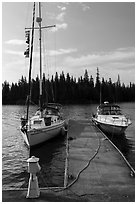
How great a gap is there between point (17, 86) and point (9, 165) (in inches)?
4424

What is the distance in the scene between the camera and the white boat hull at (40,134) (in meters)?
Result: 14.7

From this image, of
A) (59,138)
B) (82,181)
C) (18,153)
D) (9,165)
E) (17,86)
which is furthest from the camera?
(17,86)

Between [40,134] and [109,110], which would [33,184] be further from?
[109,110]

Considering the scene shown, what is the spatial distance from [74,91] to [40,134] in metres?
95.7

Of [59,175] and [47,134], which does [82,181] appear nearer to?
[59,175]

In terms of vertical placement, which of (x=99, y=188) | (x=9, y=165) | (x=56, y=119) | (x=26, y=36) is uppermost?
(x=26, y=36)

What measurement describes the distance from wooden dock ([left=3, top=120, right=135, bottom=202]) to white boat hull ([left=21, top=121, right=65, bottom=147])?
3705 mm

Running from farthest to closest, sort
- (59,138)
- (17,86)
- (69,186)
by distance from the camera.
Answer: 1. (17,86)
2. (59,138)
3. (69,186)

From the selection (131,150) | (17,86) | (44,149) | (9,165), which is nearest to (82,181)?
(9,165)

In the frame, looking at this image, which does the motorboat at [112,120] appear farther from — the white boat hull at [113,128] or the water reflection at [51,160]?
the water reflection at [51,160]

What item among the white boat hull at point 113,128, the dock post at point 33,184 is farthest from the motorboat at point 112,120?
the dock post at point 33,184

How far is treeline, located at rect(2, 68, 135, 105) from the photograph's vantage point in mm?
109438

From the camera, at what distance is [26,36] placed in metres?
16.5

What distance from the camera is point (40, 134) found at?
50.8 feet
